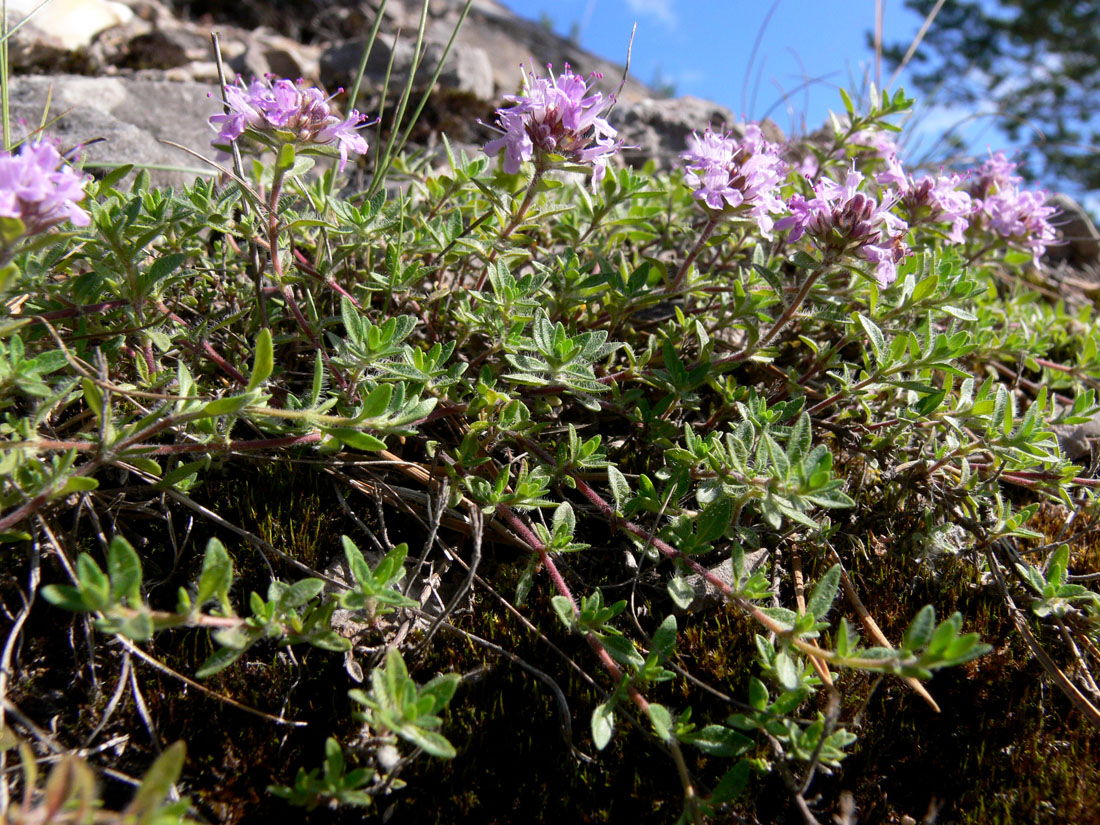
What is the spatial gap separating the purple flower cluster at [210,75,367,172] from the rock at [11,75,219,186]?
46.4 inches

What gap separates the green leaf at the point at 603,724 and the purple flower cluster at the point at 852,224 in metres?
1.52

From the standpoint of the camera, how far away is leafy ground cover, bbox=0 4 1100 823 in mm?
1634

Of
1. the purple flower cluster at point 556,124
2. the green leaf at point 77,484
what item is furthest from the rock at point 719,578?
the green leaf at point 77,484

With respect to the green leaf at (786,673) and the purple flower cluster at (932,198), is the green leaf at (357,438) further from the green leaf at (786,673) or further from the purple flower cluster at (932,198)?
the purple flower cluster at (932,198)

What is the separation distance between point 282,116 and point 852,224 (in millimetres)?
1713

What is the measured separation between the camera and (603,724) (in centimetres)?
163

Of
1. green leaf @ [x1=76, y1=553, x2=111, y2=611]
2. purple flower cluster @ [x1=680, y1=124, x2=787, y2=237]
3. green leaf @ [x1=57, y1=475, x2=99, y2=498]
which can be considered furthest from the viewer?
purple flower cluster @ [x1=680, y1=124, x2=787, y2=237]

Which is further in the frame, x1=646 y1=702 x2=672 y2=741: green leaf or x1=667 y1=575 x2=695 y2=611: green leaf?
x1=667 y1=575 x2=695 y2=611: green leaf

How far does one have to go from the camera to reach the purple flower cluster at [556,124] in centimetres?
213

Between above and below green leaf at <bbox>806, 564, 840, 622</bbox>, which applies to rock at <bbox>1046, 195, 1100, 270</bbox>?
above

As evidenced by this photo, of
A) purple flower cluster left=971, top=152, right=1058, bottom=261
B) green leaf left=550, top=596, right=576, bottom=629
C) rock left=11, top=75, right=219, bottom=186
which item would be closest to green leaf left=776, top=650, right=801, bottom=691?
green leaf left=550, top=596, right=576, bottom=629

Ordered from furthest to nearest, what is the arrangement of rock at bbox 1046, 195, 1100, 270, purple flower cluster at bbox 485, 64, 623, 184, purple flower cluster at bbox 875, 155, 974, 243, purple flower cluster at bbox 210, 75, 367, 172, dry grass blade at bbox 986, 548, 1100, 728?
rock at bbox 1046, 195, 1100, 270 → purple flower cluster at bbox 875, 155, 974, 243 → purple flower cluster at bbox 485, 64, 623, 184 → purple flower cluster at bbox 210, 75, 367, 172 → dry grass blade at bbox 986, 548, 1100, 728

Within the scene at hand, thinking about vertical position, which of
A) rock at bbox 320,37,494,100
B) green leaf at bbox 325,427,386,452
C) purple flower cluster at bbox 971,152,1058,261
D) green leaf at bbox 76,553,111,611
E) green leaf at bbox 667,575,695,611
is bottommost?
green leaf at bbox 76,553,111,611

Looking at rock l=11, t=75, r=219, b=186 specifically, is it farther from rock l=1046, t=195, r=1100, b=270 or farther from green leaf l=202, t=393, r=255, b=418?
rock l=1046, t=195, r=1100, b=270
